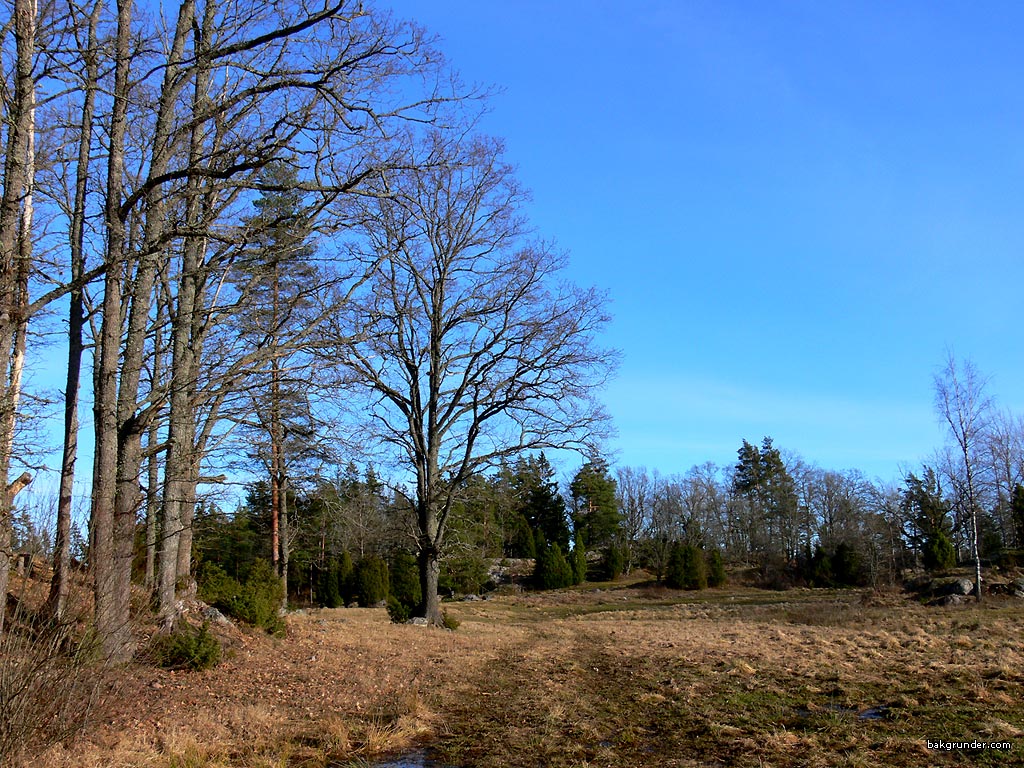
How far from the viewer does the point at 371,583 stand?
113ft

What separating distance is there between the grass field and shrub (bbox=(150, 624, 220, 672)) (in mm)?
219

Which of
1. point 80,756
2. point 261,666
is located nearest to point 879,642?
point 261,666

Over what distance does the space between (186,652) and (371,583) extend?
86.1 feet

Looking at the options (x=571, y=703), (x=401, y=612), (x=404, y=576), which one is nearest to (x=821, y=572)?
(x=404, y=576)

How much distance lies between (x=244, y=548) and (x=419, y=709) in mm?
33380

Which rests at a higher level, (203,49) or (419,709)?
(203,49)

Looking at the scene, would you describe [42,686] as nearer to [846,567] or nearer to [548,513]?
[846,567]

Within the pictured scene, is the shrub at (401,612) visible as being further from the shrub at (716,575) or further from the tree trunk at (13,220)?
the shrub at (716,575)

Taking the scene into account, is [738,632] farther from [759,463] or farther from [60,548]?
[759,463]

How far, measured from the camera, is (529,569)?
53.8 meters

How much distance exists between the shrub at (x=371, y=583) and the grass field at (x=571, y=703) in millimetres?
20081

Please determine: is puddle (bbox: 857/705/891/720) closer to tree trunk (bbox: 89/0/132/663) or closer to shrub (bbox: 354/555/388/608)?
tree trunk (bbox: 89/0/132/663)

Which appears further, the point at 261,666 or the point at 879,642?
the point at 879,642

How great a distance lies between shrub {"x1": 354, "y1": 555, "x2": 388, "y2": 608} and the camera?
3425cm
